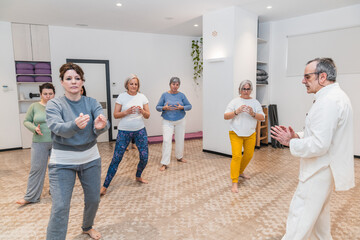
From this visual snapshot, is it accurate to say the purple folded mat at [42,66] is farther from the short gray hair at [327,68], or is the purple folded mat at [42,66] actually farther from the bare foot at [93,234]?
the short gray hair at [327,68]

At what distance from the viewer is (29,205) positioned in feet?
9.70

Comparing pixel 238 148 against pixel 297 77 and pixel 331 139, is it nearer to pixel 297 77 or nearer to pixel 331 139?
pixel 331 139

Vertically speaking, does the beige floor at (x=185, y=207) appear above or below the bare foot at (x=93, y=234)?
below

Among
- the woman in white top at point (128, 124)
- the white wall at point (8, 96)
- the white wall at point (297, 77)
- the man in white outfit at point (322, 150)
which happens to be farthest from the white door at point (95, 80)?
the man in white outfit at point (322, 150)

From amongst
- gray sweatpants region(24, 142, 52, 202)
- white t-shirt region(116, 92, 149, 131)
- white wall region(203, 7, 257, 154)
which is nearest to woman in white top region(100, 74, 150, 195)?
white t-shirt region(116, 92, 149, 131)

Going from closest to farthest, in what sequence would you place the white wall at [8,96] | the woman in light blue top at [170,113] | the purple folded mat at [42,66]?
the woman in light blue top at [170,113] → the white wall at [8,96] → the purple folded mat at [42,66]

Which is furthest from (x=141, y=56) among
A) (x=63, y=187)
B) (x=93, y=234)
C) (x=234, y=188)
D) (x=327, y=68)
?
(x=327, y=68)

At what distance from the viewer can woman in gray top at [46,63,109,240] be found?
5.78 ft

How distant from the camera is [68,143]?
1791 mm

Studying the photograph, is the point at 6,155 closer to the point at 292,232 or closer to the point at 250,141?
the point at 250,141

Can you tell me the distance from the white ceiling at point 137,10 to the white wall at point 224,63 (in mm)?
240

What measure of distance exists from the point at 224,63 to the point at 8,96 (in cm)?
484

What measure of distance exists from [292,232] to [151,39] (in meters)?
6.24

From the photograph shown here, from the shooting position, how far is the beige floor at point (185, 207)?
2.38 metres
